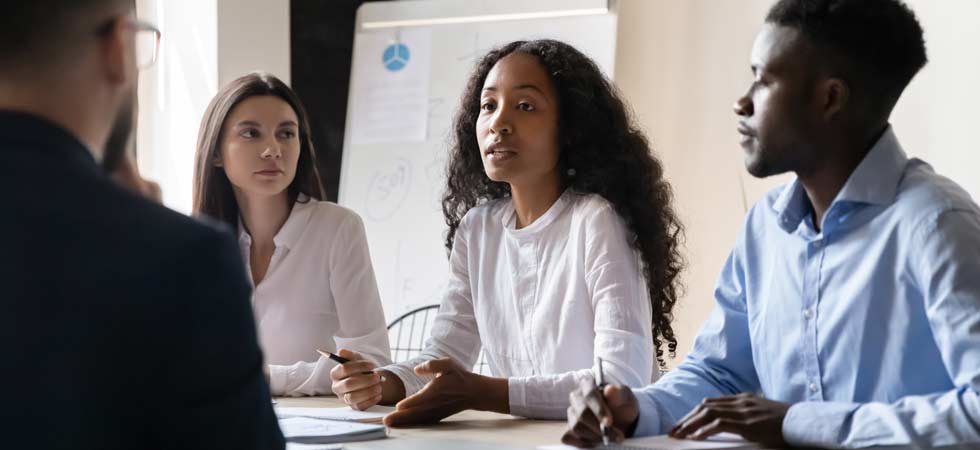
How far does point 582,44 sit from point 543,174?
1.70 metres

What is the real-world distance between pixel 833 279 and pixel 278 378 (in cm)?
120

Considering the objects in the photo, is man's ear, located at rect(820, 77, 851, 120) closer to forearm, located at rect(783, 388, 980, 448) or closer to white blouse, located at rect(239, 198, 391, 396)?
forearm, located at rect(783, 388, 980, 448)

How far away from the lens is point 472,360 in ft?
7.90

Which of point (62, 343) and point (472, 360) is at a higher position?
point (62, 343)

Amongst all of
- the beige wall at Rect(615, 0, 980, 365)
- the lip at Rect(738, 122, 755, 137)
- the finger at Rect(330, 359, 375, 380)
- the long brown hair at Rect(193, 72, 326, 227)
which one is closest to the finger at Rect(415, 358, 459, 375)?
the finger at Rect(330, 359, 375, 380)

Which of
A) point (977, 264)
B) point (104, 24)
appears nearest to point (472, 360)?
point (977, 264)

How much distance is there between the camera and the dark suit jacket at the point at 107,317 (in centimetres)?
74

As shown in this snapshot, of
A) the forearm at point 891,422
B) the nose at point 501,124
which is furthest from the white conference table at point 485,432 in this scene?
the nose at point 501,124

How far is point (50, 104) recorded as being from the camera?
812mm

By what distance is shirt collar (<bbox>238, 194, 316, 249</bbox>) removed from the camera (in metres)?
2.67

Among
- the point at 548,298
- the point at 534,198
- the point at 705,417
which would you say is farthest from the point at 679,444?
the point at 534,198

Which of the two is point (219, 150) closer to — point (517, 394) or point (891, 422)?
point (517, 394)

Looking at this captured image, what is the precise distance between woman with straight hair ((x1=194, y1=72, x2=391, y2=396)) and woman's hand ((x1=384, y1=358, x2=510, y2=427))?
74 centimetres

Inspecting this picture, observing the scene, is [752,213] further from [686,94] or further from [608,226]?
[686,94]
